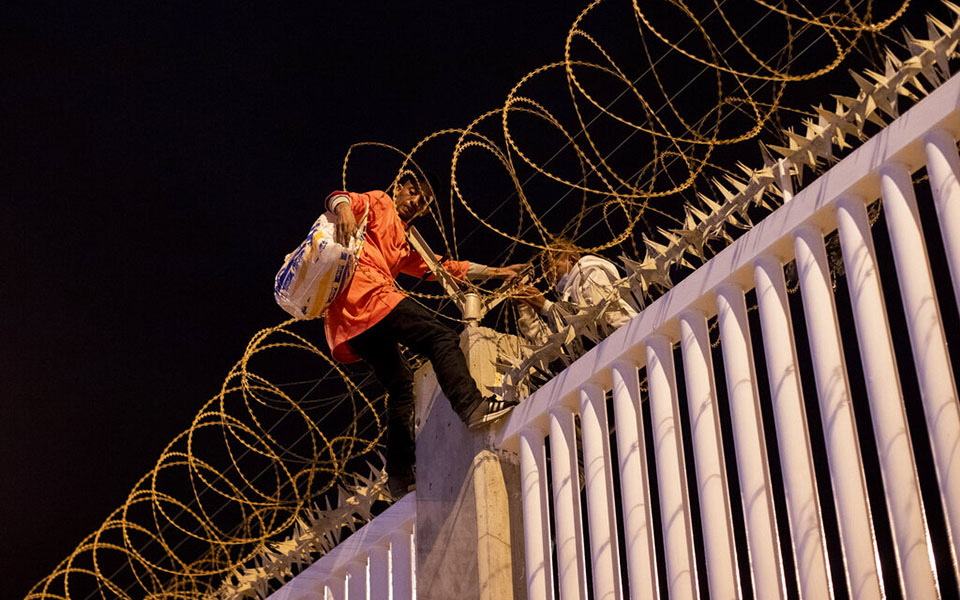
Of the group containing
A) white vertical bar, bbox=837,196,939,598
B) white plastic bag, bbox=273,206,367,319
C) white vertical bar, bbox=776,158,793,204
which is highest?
white plastic bag, bbox=273,206,367,319

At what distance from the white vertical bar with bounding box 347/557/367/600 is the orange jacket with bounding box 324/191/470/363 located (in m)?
1.28

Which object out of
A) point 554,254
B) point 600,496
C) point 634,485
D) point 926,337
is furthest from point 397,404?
point 926,337

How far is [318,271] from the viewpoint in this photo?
21.4 feet

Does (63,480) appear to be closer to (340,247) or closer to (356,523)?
(356,523)

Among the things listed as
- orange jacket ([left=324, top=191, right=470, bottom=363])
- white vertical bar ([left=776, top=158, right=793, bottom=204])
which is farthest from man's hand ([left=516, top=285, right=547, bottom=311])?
white vertical bar ([left=776, top=158, right=793, bottom=204])

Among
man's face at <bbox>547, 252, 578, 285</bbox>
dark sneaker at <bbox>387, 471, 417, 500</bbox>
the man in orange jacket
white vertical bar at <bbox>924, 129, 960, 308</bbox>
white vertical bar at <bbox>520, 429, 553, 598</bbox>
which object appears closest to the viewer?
white vertical bar at <bbox>924, 129, 960, 308</bbox>

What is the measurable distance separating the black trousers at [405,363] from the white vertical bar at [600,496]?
2.47 ft

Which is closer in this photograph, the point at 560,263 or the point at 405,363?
the point at 405,363

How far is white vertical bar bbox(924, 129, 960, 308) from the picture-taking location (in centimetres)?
425

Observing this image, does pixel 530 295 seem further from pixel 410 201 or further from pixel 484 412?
pixel 410 201

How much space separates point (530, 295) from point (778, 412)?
213 centimetres

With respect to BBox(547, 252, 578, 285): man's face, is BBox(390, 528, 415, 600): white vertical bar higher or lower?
lower

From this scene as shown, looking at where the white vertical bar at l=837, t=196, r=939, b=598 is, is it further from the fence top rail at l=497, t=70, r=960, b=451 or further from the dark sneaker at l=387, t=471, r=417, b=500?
the dark sneaker at l=387, t=471, r=417, b=500

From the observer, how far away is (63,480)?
551 inches
